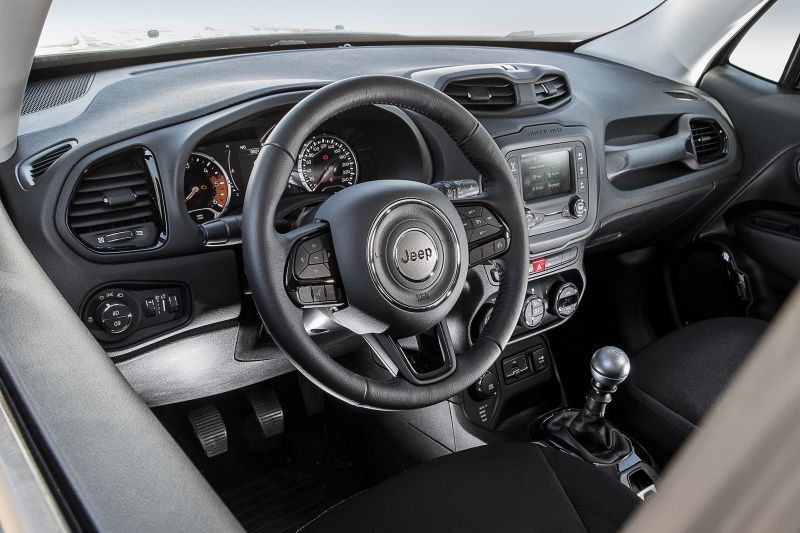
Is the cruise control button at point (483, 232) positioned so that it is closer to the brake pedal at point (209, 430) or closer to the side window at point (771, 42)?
the brake pedal at point (209, 430)

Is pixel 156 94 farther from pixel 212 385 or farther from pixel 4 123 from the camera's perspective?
pixel 212 385

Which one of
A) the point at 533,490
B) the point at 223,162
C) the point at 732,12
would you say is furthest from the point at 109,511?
the point at 732,12

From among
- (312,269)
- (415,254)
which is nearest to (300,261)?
(312,269)

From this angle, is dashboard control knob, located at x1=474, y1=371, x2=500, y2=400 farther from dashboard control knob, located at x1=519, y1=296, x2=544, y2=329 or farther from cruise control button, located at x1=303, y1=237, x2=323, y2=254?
cruise control button, located at x1=303, y1=237, x2=323, y2=254

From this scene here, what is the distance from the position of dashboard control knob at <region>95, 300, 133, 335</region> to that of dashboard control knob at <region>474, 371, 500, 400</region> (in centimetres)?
97

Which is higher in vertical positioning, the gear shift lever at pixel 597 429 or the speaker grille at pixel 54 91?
the speaker grille at pixel 54 91

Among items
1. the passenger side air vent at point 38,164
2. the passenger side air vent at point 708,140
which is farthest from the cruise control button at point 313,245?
the passenger side air vent at point 708,140

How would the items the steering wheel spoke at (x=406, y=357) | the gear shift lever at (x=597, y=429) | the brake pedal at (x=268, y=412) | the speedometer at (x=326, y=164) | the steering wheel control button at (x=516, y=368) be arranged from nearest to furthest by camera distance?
the steering wheel spoke at (x=406, y=357)
the speedometer at (x=326, y=164)
the gear shift lever at (x=597, y=429)
the brake pedal at (x=268, y=412)
the steering wheel control button at (x=516, y=368)

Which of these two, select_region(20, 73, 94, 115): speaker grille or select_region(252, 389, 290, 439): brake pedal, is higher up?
select_region(20, 73, 94, 115): speaker grille

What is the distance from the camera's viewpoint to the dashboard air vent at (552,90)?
1.89 meters

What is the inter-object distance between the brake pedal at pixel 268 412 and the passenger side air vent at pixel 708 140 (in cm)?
156

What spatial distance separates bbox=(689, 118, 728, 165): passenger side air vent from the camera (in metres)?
2.27

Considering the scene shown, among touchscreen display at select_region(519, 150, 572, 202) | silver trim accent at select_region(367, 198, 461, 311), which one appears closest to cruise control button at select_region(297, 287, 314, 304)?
silver trim accent at select_region(367, 198, 461, 311)

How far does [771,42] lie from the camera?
7.47 feet
